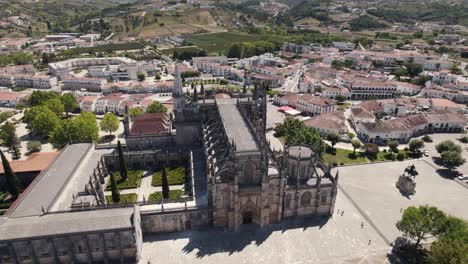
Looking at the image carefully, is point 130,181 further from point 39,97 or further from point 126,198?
point 39,97

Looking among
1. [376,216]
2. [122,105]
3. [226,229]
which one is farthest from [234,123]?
[122,105]

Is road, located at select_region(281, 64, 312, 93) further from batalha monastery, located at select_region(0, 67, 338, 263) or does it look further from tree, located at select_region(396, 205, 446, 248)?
tree, located at select_region(396, 205, 446, 248)

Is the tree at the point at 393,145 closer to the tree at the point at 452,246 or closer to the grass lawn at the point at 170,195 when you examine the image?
the tree at the point at 452,246

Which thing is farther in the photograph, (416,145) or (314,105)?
(314,105)

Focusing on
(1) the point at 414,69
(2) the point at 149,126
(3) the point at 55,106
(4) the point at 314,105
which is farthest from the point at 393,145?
(3) the point at 55,106

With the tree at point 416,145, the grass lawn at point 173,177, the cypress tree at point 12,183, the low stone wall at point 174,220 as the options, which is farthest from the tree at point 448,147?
the cypress tree at point 12,183

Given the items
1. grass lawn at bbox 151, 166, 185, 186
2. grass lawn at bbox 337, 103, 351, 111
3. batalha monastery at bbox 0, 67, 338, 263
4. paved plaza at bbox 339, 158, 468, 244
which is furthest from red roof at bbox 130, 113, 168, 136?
grass lawn at bbox 337, 103, 351, 111
